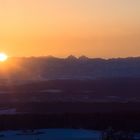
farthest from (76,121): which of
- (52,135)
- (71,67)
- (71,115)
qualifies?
(71,67)

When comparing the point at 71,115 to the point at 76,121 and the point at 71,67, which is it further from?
the point at 71,67

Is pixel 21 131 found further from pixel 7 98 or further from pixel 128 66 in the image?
pixel 128 66

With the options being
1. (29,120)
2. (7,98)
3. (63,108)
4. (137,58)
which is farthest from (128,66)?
(29,120)

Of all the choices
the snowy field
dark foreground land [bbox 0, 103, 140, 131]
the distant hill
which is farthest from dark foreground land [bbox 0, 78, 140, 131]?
the distant hill

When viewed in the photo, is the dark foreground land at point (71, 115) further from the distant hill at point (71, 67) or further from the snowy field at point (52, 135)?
the distant hill at point (71, 67)

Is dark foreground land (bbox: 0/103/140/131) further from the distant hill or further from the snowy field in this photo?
the distant hill

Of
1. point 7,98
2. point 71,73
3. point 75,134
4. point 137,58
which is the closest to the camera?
point 75,134
